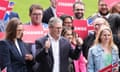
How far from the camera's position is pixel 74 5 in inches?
454

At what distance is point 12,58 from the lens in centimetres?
942

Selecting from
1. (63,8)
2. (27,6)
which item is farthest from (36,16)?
(27,6)

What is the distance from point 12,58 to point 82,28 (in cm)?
205

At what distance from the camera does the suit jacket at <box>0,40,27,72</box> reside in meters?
9.27

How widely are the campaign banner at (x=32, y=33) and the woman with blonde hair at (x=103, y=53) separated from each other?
1.25 m

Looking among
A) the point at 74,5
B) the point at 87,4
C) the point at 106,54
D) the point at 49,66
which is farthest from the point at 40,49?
the point at 87,4

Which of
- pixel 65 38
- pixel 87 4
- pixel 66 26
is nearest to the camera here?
pixel 65 38

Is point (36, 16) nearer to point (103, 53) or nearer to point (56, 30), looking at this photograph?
point (56, 30)

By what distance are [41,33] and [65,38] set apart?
0.55m

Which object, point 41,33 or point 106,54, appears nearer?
point 106,54

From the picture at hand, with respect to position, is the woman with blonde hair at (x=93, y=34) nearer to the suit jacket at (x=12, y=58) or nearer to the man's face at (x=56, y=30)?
the man's face at (x=56, y=30)

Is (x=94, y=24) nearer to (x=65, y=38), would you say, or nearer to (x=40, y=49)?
(x=65, y=38)

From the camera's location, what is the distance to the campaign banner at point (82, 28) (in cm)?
1088

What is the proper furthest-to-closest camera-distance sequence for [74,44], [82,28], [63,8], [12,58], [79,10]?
[63,8], [79,10], [82,28], [74,44], [12,58]
